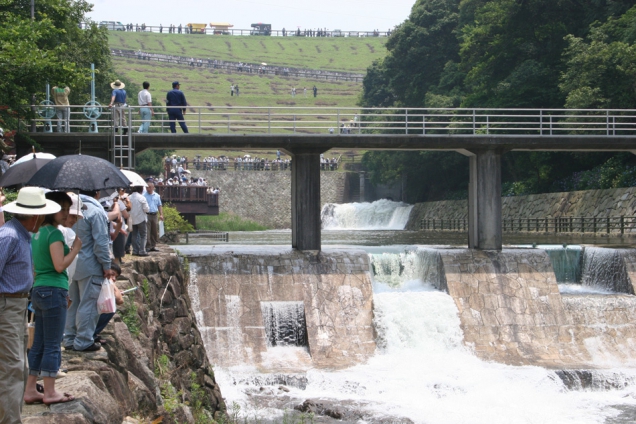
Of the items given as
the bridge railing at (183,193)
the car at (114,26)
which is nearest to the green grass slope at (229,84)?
the car at (114,26)

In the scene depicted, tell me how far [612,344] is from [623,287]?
3204 mm

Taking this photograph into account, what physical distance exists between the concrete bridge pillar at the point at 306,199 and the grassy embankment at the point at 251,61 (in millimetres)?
62241

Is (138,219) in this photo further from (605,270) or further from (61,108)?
(605,270)

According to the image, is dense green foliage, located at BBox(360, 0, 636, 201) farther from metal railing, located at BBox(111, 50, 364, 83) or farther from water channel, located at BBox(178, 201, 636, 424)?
metal railing, located at BBox(111, 50, 364, 83)

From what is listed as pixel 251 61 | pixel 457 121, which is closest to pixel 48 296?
pixel 457 121

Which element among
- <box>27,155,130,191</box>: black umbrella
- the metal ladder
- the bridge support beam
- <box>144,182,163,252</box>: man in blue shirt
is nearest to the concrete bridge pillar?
the metal ladder

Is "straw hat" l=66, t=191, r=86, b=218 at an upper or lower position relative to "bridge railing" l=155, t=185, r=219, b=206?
lower

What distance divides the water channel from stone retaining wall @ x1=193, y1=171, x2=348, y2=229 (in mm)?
38786

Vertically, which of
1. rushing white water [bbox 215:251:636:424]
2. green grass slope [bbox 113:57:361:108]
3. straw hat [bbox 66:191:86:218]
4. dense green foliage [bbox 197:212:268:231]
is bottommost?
rushing white water [bbox 215:251:636:424]

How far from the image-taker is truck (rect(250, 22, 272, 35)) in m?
165

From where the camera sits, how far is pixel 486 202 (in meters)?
27.6

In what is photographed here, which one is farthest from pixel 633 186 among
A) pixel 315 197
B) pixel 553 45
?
pixel 315 197

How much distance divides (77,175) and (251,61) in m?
132

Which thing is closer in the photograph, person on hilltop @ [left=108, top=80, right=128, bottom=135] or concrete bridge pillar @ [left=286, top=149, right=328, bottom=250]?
person on hilltop @ [left=108, top=80, right=128, bottom=135]
